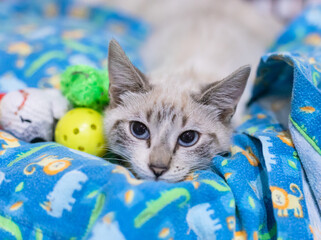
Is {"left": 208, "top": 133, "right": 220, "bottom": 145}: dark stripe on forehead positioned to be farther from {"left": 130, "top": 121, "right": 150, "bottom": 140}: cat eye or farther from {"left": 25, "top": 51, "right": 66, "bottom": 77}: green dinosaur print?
{"left": 25, "top": 51, "right": 66, "bottom": 77}: green dinosaur print

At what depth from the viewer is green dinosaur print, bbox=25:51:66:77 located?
2134 millimetres

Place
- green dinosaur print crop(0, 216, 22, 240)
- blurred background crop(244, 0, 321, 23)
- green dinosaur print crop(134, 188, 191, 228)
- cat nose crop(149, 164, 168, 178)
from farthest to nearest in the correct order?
1. blurred background crop(244, 0, 321, 23)
2. cat nose crop(149, 164, 168, 178)
3. green dinosaur print crop(0, 216, 22, 240)
4. green dinosaur print crop(134, 188, 191, 228)

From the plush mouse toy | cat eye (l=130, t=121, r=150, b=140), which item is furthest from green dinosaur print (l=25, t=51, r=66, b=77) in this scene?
cat eye (l=130, t=121, r=150, b=140)

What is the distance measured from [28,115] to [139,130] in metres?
0.50

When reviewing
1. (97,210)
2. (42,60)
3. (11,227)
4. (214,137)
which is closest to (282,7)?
(42,60)

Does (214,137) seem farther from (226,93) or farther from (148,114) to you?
(148,114)

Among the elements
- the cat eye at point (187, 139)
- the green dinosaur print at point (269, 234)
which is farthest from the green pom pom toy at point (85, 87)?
the green dinosaur print at point (269, 234)

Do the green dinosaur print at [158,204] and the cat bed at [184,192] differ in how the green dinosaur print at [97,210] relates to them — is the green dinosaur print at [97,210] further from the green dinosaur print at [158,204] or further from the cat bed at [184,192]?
the green dinosaur print at [158,204]

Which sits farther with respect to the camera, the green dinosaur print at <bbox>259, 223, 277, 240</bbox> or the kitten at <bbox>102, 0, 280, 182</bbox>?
the kitten at <bbox>102, 0, 280, 182</bbox>

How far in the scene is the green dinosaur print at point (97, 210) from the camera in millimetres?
1026

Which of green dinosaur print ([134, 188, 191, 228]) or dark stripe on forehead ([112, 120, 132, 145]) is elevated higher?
dark stripe on forehead ([112, 120, 132, 145])

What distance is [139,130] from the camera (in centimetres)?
142

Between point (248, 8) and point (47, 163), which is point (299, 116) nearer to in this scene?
point (47, 163)

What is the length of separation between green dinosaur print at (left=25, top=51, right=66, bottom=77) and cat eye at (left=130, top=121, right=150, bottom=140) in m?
1.02
